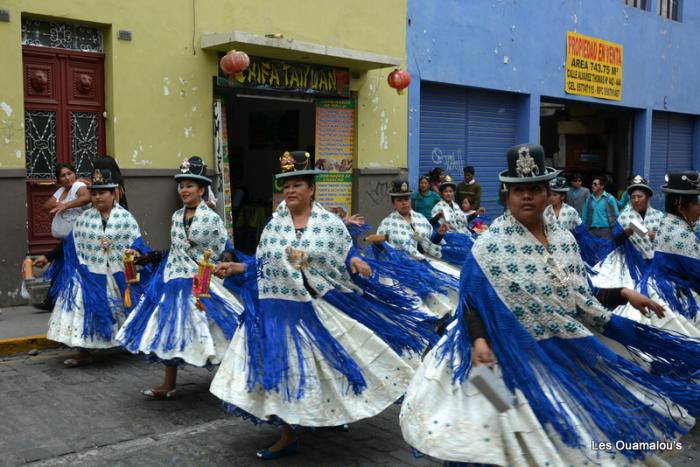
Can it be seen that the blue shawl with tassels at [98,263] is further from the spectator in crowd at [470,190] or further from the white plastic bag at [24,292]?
the spectator in crowd at [470,190]

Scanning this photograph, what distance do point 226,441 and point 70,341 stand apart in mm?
2570

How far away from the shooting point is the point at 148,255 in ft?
22.2

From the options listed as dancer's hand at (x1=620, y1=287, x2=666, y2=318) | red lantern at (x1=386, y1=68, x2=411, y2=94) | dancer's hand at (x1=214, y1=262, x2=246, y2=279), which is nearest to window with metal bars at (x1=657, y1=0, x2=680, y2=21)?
red lantern at (x1=386, y1=68, x2=411, y2=94)

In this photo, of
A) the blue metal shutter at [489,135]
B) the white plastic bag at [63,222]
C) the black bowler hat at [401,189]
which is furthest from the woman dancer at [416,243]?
the blue metal shutter at [489,135]

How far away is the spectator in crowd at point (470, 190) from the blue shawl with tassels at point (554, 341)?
11.3 m

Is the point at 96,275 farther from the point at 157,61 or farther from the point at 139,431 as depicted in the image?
the point at 157,61

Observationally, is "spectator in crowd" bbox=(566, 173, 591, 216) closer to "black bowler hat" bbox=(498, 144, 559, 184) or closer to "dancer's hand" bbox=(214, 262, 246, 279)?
"dancer's hand" bbox=(214, 262, 246, 279)

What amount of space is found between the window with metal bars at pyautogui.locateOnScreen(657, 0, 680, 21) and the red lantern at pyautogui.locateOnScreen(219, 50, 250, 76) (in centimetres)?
1490

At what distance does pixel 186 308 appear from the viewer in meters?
6.16

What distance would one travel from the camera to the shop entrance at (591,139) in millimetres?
21688

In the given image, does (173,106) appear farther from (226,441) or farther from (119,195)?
(226,441)

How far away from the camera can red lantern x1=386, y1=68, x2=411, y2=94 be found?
13297mm

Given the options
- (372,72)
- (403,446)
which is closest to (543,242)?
(403,446)

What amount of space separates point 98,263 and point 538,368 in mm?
4916
